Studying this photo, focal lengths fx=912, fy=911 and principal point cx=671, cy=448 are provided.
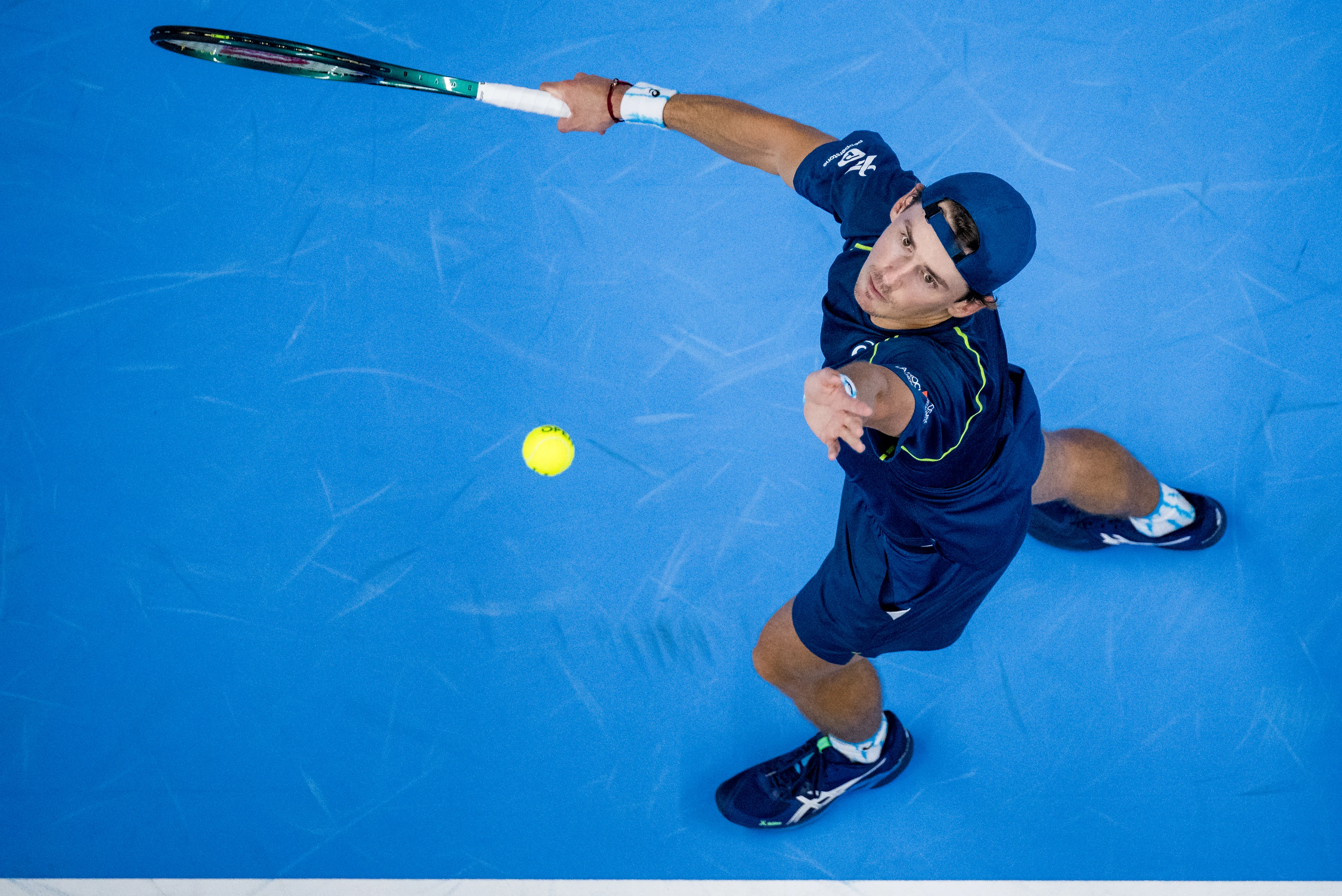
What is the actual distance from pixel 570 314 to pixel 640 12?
98 centimetres

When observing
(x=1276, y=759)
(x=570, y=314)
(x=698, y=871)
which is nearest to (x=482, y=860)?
(x=698, y=871)

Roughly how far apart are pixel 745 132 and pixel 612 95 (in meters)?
0.38

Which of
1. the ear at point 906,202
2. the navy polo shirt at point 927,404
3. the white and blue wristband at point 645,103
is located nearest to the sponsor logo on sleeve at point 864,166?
the navy polo shirt at point 927,404

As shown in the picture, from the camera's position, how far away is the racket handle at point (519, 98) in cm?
230

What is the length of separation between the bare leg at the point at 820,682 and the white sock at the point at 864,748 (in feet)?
0.06

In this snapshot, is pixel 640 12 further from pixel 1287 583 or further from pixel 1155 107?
pixel 1287 583

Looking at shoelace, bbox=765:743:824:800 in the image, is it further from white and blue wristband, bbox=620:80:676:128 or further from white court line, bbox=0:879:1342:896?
white and blue wristband, bbox=620:80:676:128

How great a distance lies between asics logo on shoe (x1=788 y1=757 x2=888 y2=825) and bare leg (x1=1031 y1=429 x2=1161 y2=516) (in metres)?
0.90

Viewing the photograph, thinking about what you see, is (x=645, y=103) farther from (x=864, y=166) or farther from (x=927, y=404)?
(x=927, y=404)

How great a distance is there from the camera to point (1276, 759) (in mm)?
2691

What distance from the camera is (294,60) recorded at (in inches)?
92.8

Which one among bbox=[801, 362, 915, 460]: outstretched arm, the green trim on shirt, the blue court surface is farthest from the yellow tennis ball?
bbox=[801, 362, 915, 460]: outstretched arm

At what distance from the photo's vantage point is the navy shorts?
205 centimetres

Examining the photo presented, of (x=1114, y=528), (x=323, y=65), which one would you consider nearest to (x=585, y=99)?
(x=323, y=65)
